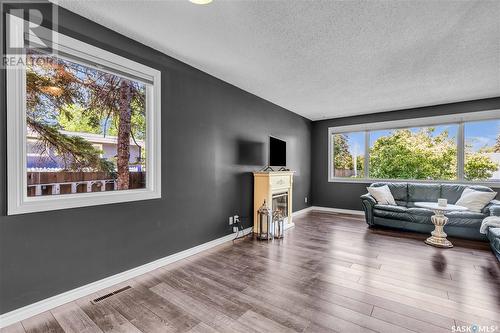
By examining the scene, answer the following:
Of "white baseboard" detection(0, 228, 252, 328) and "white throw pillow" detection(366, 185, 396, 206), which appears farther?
"white throw pillow" detection(366, 185, 396, 206)

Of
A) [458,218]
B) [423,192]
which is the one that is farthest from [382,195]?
[458,218]

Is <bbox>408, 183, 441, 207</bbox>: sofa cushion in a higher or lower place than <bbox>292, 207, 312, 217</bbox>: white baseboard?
higher

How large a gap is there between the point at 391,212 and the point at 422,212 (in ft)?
1.58

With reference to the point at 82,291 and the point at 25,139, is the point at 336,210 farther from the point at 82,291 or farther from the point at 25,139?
the point at 25,139

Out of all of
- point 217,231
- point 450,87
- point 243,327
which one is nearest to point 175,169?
point 217,231

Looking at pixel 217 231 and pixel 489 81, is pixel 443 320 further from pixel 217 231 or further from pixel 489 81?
pixel 489 81

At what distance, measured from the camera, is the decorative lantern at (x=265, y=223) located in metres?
3.82

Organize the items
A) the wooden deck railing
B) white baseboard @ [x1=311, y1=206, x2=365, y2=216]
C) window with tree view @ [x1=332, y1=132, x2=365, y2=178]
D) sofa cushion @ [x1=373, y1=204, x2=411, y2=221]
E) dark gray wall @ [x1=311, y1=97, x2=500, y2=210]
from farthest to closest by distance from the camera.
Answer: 1. window with tree view @ [x1=332, y1=132, x2=365, y2=178]
2. white baseboard @ [x1=311, y1=206, x2=365, y2=216]
3. dark gray wall @ [x1=311, y1=97, x2=500, y2=210]
4. sofa cushion @ [x1=373, y1=204, x2=411, y2=221]
5. the wooden deck railing

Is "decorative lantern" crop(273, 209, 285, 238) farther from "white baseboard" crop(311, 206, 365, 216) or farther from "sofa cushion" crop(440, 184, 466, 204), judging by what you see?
"sofa cushion" crop(440, 184, 466, 204)

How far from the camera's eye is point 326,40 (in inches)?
96.7
